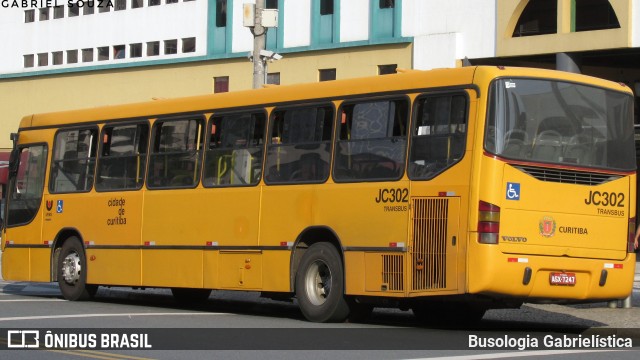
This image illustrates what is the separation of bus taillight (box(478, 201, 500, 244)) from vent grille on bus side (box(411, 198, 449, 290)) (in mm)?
504

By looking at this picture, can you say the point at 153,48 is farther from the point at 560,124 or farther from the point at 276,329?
the point at 560,124

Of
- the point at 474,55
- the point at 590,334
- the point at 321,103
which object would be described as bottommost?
the point at 590,334

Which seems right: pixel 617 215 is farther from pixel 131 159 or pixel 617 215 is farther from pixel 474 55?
pixel 474 55

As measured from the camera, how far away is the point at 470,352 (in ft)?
42.8

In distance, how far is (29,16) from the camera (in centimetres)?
6034

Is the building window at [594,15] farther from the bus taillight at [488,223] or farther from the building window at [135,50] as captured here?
the bus taillight at [488,223]

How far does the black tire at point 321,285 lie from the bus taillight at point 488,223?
7.84ft

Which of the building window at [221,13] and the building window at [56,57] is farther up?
the building window at [221,13]

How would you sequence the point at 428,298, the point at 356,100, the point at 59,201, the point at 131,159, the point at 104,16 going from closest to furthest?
1. the point at 428,298
2. the point at 356,100
3. the point at 131,159
4. the point at 59,201
5. the point at 104,16

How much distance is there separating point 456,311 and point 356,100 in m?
3.20

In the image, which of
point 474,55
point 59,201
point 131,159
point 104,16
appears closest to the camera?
point 131,159

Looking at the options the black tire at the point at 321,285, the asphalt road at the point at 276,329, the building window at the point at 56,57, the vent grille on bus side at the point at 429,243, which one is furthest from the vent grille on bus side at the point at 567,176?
the building window at the point at 56,57

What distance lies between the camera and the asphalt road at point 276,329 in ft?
42.3

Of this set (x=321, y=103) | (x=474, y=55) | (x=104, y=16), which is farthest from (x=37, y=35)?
(x=321, y=103)
